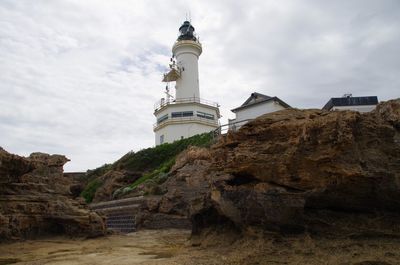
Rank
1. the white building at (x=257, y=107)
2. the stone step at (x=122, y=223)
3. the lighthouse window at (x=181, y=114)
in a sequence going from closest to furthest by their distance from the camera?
1. the stone step at (x=122, y=223)
2. the white building at (x=257, y=107)
3. the lighthouse window at (x=181, y=114)

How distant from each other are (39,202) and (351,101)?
85.4ft

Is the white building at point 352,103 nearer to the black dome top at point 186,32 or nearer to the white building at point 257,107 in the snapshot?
the white building at point 257,107

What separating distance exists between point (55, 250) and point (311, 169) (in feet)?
24.1

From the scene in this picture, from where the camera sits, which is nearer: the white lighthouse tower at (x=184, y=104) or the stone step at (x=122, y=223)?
the stone step at (x=122, y=223)

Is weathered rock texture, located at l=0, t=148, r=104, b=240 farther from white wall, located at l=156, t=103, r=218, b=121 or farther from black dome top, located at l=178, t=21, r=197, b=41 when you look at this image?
black dome top, located at l=178, t=21, r=197, b=41

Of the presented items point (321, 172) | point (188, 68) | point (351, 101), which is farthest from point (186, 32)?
point (321, 172)

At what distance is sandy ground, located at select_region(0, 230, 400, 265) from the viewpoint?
615cm

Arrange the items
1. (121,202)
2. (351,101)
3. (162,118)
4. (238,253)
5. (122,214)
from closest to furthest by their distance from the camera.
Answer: (238,253), (122,214), (121,202), (351,101), (162,118)

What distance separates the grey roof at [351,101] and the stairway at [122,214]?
61.1 ft

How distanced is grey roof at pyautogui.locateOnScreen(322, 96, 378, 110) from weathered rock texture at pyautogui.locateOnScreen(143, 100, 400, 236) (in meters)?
23.2

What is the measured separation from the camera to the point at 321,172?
7.15 meters

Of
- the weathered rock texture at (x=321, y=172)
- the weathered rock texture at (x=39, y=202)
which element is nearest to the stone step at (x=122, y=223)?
the weathered rock texture at (x=39, y=202)

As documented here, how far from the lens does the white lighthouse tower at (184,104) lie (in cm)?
3925

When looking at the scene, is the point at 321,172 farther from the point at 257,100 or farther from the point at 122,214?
the point at 257,100
